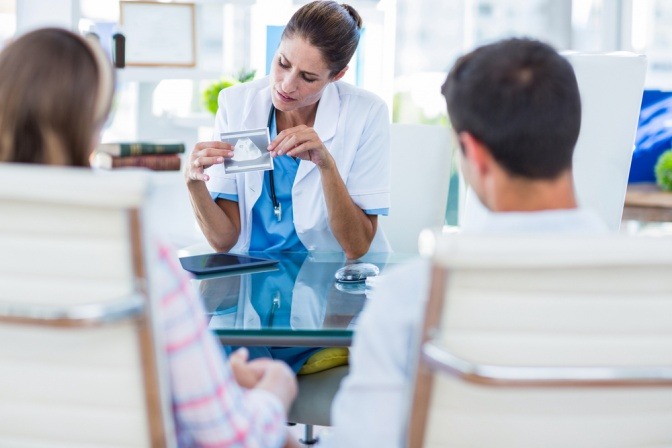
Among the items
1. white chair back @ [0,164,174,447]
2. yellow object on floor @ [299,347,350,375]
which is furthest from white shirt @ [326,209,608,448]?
yellow object on floor @ [299,347,350,375]

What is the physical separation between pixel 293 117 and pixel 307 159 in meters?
0.24

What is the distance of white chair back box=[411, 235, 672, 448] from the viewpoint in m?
1.00

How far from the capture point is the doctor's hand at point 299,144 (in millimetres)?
2299

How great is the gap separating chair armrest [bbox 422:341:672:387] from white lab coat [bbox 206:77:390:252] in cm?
149

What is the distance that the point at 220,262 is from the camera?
6.98ft

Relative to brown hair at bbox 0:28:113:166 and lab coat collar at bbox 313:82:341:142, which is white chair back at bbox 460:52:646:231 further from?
brown hair at bbox 0:28:113:166

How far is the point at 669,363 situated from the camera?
1093 mm

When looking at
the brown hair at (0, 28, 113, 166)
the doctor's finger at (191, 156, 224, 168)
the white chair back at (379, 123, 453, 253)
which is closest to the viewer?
the brown hair at (0, 28, 113, 166)

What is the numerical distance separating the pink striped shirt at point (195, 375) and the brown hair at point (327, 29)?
4.31 feet

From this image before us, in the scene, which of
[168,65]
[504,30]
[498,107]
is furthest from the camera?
[504,30]

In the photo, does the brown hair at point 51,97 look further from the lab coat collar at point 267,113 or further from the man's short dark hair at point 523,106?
the lab coat collar at point 267,113

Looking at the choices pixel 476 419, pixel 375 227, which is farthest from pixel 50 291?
pixel 375 227

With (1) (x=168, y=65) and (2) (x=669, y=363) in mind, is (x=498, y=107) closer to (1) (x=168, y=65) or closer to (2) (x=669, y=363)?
(2) (x=669, y=363)

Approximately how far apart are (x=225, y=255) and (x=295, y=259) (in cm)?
18
